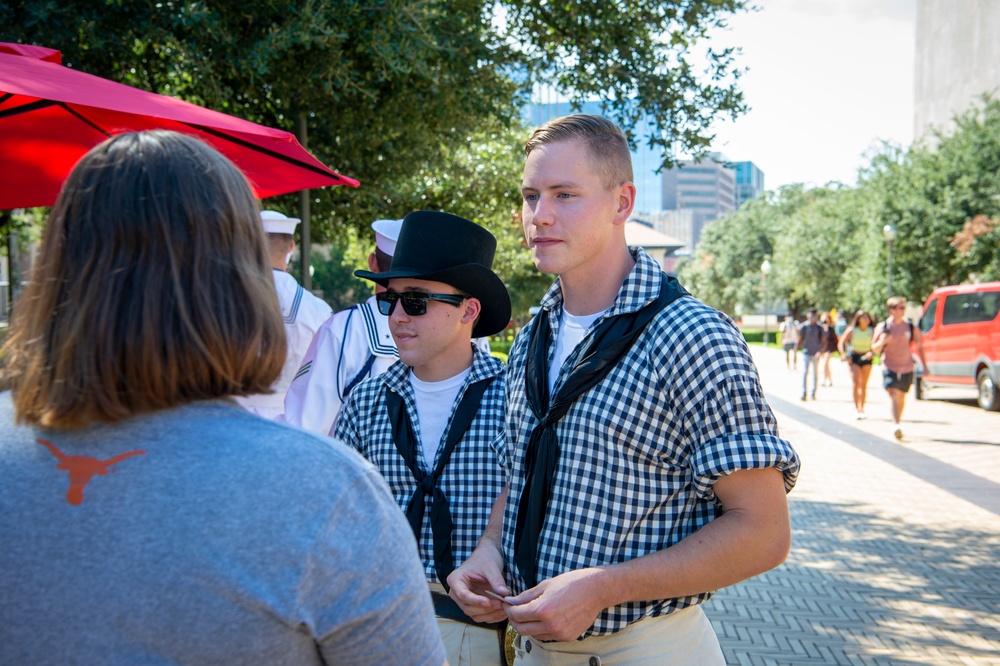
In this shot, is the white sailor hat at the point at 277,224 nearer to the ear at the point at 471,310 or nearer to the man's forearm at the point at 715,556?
the ear at the point at 471,310

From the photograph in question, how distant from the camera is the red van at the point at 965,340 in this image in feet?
55.0

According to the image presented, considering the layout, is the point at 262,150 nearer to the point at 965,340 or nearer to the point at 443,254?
the point at 443,254

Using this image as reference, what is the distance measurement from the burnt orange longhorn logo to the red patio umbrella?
2666mm

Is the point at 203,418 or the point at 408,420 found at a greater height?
the point at 203,418

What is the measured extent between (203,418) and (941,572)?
6.87m

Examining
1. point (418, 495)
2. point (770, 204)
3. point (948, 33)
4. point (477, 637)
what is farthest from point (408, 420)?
point (770, 204)

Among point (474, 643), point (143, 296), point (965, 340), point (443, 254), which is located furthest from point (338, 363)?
point (965, 340)

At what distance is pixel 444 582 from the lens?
108 inches

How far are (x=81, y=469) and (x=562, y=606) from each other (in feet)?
3.53

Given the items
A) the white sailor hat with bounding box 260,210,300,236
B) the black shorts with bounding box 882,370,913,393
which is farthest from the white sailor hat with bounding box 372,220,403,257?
the black shorts with bounding box 882,370,913,393

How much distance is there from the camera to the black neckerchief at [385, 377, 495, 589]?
9.07 ft

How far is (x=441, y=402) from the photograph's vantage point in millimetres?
3059

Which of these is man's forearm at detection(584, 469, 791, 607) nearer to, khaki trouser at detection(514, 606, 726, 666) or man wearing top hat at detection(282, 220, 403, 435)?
khaki trouser at detection(514, 606, 726, 666)

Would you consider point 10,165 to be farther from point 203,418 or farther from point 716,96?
point 716,96
